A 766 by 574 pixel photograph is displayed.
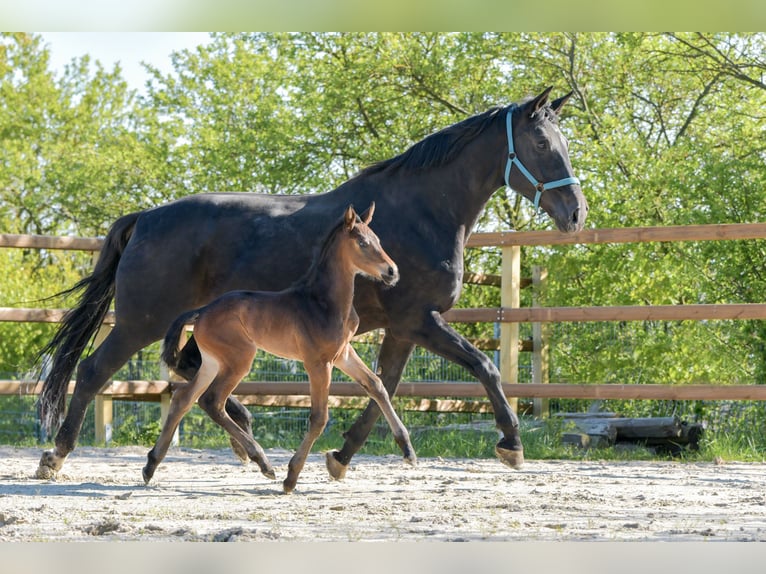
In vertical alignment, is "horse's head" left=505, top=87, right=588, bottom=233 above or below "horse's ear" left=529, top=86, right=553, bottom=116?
below

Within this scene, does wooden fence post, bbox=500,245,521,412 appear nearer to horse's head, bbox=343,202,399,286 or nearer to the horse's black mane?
the horse's black mane

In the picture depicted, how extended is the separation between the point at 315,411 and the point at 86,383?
1.58 meters

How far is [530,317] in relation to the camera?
7742 millimetres

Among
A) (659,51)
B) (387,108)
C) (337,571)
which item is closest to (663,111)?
(659,51)

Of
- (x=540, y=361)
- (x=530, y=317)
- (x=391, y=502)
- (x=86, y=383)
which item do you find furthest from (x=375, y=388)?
(x=540, y=361)

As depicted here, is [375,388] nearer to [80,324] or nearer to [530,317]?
[80,324]

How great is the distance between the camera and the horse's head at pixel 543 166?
5.38 meters

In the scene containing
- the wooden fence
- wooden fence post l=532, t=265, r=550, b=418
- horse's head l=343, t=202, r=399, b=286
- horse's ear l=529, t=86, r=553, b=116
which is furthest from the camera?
wooden fence post l=532, t=265, r=550, b=418

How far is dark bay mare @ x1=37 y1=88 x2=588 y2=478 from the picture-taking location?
17.8ft

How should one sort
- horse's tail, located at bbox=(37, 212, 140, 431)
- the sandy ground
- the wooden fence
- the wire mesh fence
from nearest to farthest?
the sandy ground
horse's tail, located at bbox=(37, 212, 140, 431)
the wooden fence
the wire mesh fence

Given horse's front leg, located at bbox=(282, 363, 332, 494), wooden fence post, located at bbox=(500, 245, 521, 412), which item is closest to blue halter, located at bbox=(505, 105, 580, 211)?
horse's front leg, located at bbox=(282, 363, 332, 494)

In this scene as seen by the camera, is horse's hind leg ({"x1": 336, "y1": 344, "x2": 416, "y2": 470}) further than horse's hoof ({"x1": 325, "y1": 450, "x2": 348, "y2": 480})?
No

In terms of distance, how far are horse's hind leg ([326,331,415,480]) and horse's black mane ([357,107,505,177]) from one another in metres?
1.00

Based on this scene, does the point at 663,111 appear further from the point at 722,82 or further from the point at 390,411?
the point at 390,411
